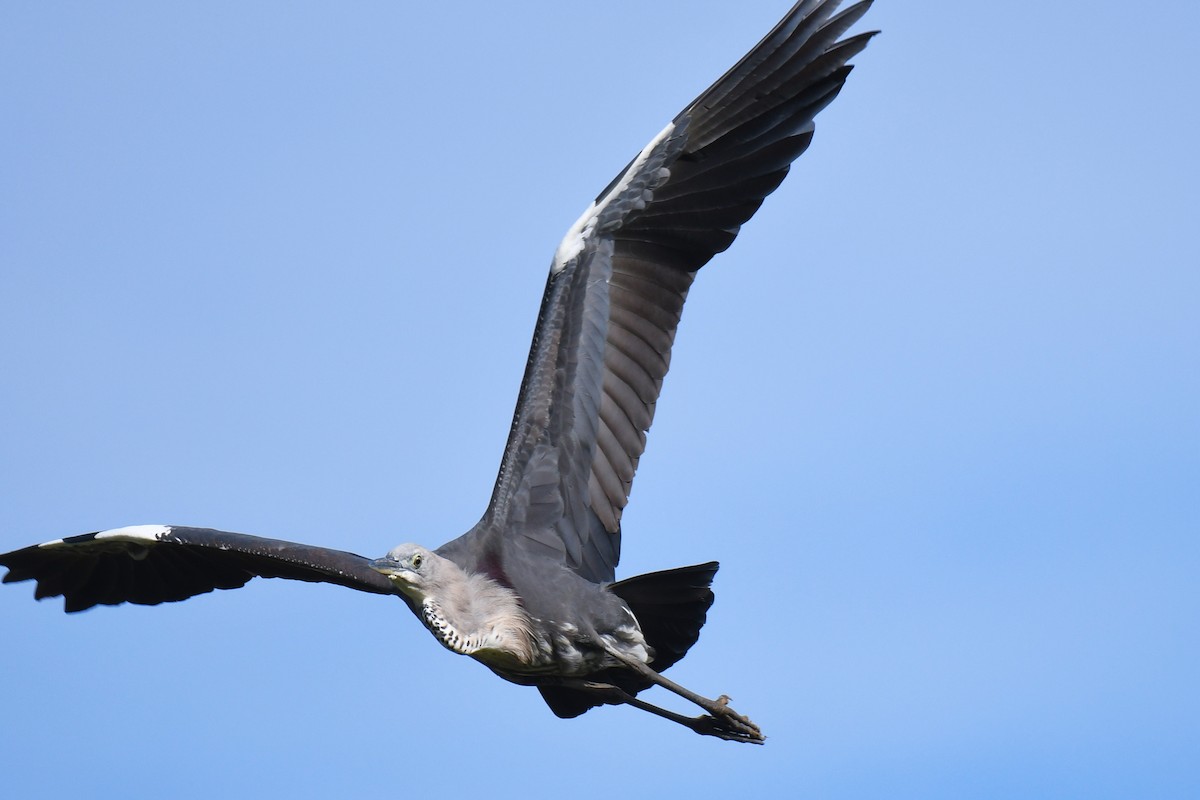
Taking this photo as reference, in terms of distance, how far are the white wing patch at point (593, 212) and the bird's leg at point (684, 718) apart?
8.52 feet

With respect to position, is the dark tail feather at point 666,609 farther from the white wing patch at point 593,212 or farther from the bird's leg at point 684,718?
the white wing patch at point 593,212

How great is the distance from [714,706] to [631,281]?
109 inches

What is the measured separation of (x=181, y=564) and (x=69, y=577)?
0.90m

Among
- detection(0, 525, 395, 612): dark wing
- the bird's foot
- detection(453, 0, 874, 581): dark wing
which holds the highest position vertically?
detection(453, 0, 874, 581): dark wing

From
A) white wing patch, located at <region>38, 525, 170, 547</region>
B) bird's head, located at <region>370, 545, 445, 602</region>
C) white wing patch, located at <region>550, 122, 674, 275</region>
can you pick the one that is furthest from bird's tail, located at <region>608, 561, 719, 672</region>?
white wing patch, located at <region>38, 525, 170, 547</region>

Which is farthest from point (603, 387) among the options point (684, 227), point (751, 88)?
point (751, 88)

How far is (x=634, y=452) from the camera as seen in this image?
1030cm

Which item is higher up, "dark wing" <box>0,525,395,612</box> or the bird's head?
"dark wing" <box>0,525,395,612</box>

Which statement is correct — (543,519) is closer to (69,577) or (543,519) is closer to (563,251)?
(563,251)

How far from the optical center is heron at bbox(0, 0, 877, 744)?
9539 millimetres

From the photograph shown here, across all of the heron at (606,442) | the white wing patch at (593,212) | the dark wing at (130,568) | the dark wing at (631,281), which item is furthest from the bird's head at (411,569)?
the white wing patch at (593,212)

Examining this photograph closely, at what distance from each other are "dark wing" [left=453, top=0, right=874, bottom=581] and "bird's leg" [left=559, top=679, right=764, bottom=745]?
698 mm

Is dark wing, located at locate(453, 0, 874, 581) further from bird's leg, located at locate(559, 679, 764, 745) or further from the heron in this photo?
bird's leg, located at locate(559, 679, 764, 745)

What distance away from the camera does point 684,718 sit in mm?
9719
